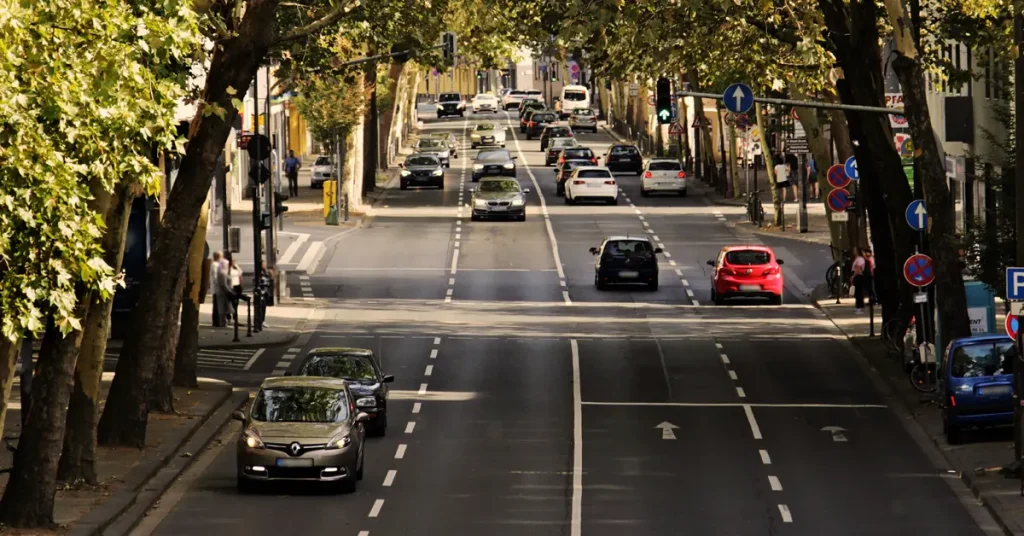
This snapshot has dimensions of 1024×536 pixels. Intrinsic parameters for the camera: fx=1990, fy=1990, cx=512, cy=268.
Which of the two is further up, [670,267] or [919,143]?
[919,143]

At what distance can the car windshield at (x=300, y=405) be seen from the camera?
25.4 metres

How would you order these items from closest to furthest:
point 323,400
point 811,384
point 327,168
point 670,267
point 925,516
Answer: point 925,516, point 323,400, point 811,384, point 670,267, point 327,168

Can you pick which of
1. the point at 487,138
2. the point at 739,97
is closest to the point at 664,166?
the point at 487,138

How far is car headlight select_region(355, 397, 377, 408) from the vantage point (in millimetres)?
29266

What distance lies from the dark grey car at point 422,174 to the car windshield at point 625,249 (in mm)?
33075

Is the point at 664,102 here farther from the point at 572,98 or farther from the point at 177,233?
the point at 572,98

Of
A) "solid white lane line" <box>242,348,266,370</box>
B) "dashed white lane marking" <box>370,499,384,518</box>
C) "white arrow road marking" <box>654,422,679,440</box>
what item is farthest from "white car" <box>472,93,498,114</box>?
"dashed white lane marking" <box>370,499,384,518</box>

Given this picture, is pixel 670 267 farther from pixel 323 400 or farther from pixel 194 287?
pixel 323 400

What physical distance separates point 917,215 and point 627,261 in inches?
665

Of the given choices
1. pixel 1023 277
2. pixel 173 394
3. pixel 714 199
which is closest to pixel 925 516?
pixel 1023 277

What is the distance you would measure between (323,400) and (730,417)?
27.5ft

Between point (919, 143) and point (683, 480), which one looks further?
point (919, 143)

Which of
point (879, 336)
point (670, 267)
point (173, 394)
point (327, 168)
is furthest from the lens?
point (327, 168)

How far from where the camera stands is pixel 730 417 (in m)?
31.6
